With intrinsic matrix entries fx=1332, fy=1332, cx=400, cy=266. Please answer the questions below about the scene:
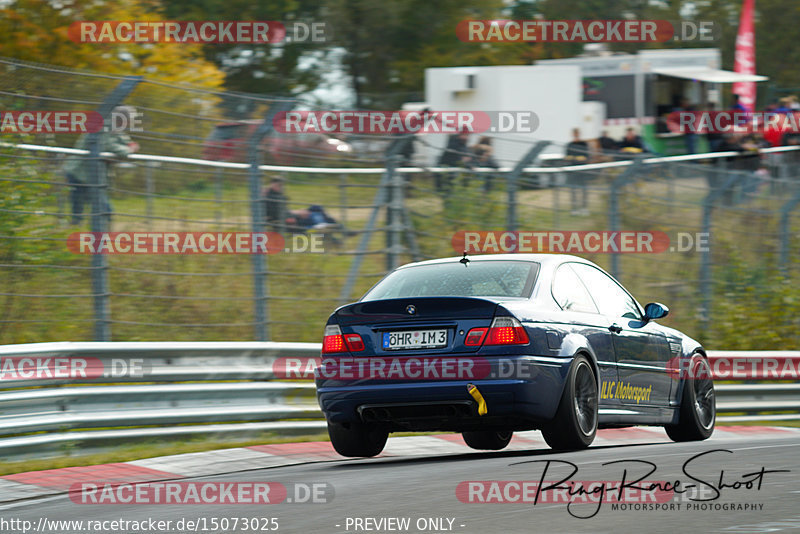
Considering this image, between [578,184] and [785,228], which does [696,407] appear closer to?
[578,184]

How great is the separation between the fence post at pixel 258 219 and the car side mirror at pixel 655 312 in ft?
11.2

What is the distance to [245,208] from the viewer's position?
1192 cm

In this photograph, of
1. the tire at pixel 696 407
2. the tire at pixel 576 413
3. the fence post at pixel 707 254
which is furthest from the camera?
the fence post at pixel 707 254

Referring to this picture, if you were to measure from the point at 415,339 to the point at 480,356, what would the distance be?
45cm

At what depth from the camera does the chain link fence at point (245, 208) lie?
1095 centimetres

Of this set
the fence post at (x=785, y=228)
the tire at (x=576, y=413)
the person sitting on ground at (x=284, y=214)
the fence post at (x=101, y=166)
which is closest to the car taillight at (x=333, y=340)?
the tire at (x=576, y=413)

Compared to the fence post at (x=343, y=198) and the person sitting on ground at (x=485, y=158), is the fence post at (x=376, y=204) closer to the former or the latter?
the fence post at (x=343, y=198)

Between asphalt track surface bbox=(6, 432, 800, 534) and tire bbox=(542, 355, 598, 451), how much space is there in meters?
0.13

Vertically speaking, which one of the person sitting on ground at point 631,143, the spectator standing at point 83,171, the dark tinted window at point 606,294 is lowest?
the dark tinted window at point 606,294

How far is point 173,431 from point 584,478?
4168 millimetres

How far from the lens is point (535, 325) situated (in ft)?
28.1

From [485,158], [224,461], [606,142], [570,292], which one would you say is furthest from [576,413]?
[606,142]

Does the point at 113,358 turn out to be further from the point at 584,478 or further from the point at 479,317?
the point at 584,478

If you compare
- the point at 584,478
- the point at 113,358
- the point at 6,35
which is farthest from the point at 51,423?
the point at 6,35
